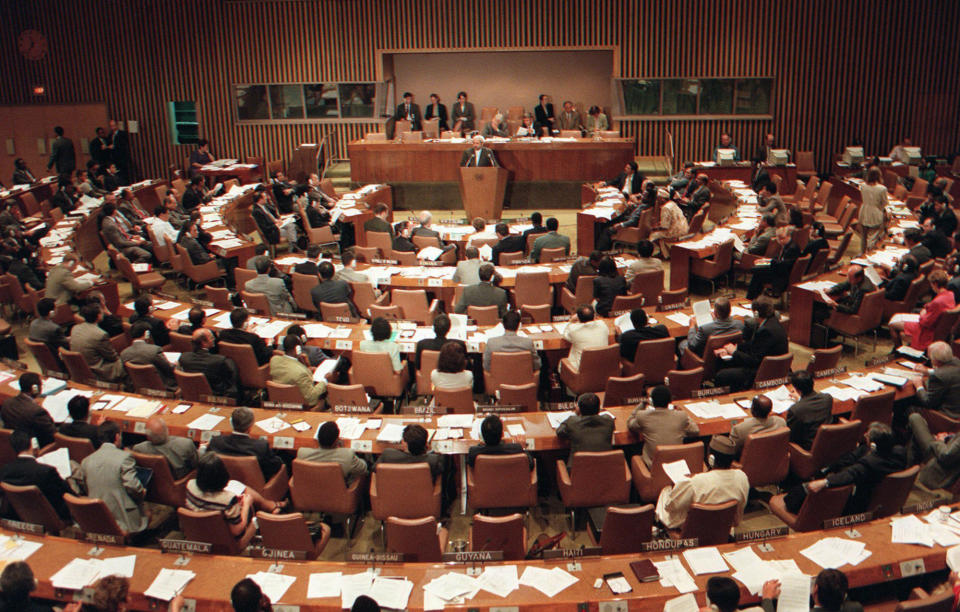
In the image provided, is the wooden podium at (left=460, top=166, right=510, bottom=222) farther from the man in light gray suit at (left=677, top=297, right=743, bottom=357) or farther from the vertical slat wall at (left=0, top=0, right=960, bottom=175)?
the man in light gray suit at (left=677, top=297, right=743, bottom=357)

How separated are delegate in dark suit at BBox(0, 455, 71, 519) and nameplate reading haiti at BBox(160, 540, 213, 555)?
1.27 metres

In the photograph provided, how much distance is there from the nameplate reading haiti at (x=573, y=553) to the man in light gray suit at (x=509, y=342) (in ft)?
9.02

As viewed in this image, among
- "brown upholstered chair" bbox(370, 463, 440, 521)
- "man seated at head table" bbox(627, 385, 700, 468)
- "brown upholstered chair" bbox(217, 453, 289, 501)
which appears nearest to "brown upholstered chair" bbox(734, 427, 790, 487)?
"man seated at head table" bbox(627, 385, 700, 468)

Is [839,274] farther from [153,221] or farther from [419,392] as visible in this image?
[153,221]

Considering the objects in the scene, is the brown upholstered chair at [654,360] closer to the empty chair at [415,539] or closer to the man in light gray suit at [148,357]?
the empty chair at [415,539]

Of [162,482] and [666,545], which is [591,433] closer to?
[666,545]

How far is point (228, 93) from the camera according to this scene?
19422mm

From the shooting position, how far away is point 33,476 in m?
5.59

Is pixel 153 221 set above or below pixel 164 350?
above

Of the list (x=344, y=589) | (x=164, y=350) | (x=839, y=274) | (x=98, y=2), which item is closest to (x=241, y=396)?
(x=164, y=350)

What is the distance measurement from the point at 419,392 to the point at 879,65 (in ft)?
51.7

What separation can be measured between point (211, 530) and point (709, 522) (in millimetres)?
3296

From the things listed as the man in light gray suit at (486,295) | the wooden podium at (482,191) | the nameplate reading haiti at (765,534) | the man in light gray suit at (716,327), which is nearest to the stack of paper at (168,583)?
the nameplate reading haiti at (765,534)

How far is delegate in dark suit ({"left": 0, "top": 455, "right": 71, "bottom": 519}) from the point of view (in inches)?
220
